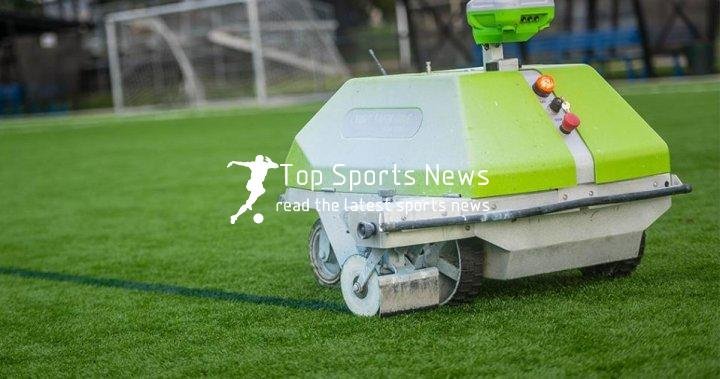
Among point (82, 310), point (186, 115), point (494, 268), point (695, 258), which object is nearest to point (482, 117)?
point (494, 268)

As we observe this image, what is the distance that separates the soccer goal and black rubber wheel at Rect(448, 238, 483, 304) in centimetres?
2149

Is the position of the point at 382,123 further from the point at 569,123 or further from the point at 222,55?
the point at 222,55

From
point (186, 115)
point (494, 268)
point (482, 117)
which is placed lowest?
point (186, 115)

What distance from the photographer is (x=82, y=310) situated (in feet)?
19.6

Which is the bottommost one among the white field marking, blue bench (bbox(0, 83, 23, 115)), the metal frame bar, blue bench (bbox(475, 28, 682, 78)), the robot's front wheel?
blue bench (bbox(0, 83, 23, 115))

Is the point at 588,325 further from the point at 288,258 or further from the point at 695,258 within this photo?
the point at 288,258

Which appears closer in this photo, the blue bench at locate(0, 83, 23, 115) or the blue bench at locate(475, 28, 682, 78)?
the blue bench at locate(475, 28, 682, 78)

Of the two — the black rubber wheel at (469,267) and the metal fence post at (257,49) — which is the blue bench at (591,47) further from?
the black rubber wheel at (469,267)

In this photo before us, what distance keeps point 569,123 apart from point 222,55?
76.9ft

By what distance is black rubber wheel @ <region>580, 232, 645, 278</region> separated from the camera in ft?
18.9

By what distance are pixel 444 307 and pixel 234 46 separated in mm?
22989

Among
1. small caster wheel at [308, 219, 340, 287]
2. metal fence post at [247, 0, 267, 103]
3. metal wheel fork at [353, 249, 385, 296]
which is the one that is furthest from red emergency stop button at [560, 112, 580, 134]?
metal fence post at [247, 0, 267, 103]

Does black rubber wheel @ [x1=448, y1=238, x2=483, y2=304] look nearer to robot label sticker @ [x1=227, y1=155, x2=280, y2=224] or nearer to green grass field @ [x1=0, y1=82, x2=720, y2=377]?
green grass field @ [x1=0, y1=82, x2=720, y2=377]

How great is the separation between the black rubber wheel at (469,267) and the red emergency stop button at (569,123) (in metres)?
0.62
